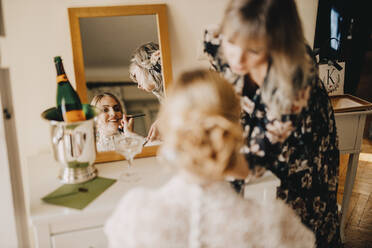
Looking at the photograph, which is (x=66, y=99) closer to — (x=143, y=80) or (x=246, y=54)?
(x=143, y=80)

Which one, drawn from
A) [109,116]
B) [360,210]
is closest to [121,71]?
[109,116]

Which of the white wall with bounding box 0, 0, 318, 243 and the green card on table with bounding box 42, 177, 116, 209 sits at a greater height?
the white wall with bounding box 0, 0, 318, 243

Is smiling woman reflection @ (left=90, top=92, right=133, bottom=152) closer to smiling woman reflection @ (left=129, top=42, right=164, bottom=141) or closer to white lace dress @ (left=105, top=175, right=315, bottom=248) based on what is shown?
smiling woman reflection @ (left=129, top=42, right=164, bottom=141)

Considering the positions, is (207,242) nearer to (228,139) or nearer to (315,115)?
(228,139)

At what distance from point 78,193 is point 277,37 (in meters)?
0.72

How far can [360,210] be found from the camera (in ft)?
7.09

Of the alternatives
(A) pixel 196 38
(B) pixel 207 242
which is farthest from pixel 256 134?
(A) pixel 196 38

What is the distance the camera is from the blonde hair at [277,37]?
84 cm

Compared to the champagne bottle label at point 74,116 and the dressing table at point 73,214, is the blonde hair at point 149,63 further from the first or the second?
the dressing table at point 73,214

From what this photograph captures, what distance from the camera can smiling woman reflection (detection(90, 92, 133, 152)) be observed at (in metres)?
1.23

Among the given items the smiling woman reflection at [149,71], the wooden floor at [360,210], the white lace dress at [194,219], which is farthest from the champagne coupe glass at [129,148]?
the wooden floor at [360,210]

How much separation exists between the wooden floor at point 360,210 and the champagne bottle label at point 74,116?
1.61 meters

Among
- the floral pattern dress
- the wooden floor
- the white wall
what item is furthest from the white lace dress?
the wooden floor

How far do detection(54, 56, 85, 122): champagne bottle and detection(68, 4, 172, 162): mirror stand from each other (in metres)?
0.10
